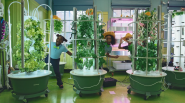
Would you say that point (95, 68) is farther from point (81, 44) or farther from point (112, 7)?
point (112, 7)

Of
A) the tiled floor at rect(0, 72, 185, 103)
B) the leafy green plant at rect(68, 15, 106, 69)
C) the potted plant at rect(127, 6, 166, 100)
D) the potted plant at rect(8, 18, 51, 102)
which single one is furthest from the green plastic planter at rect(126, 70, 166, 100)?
the potted plant at rect(8, 18, 51, 102)

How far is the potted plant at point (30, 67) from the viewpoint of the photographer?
2.92 m

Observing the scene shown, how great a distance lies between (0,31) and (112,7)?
205 inches

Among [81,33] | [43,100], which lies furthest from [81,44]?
[43,100]

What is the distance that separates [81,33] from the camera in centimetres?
340

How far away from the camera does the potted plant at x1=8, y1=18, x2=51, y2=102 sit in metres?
2.92

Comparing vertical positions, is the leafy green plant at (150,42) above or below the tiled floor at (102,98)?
above

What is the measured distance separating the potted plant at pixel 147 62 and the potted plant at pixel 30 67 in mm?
2129

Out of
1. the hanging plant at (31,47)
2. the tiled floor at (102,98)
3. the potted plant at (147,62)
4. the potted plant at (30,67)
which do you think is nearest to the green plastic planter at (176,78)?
the tiled floor at (102,98)

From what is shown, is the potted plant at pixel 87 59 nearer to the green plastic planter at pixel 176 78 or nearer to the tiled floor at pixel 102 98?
the tiled floor at pixel 102 98

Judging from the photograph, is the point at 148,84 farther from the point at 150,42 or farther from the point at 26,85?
the point at 26,85

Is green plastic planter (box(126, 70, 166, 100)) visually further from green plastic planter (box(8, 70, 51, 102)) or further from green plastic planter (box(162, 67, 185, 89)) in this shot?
green plastic planter (box(8, 70, 51, 102))

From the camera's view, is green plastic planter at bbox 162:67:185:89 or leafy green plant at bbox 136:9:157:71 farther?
green plastic planter at bbox 162:67:185:89

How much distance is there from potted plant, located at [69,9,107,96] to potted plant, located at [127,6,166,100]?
847 mm
